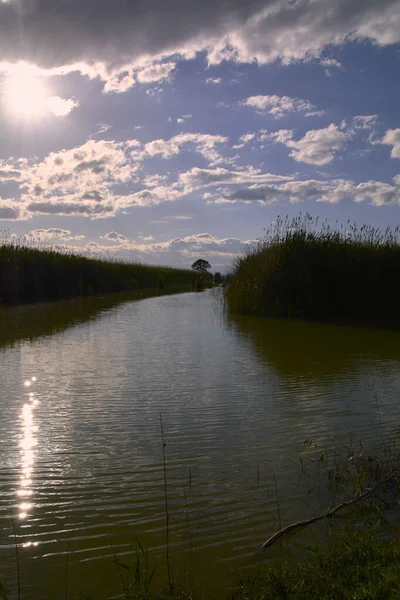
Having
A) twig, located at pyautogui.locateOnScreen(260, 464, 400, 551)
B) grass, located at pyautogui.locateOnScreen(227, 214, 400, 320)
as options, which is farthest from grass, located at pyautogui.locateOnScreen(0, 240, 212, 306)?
twig, located at pyautogui.locateOnScreen(260, 464, 400, 551)

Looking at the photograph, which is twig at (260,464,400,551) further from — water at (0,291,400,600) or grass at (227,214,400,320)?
grass at (227,214,400,320)

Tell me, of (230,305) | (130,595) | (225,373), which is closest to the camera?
(130,595)

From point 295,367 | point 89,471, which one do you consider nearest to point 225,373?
point 295,367

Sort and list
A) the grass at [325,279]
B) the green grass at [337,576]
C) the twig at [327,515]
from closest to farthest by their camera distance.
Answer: the green grass at [337,576] → the twig at [327,515] → the grass at [325,279]

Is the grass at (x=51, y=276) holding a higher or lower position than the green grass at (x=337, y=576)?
higher

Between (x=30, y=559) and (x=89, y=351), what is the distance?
570 centimetres

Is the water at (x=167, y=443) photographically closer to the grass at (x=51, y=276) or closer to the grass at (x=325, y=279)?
the grass at (x=325, y=279)

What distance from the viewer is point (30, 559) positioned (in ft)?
8.02

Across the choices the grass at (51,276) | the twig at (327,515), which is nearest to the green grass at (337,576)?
the twig at (327,515)

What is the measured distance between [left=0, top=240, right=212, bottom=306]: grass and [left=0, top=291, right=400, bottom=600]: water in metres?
9.70

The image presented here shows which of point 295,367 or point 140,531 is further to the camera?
point 295,367

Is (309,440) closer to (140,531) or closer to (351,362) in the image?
(140,531)

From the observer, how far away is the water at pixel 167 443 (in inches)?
98.8

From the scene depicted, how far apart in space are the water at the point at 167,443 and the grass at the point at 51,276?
970 cm
